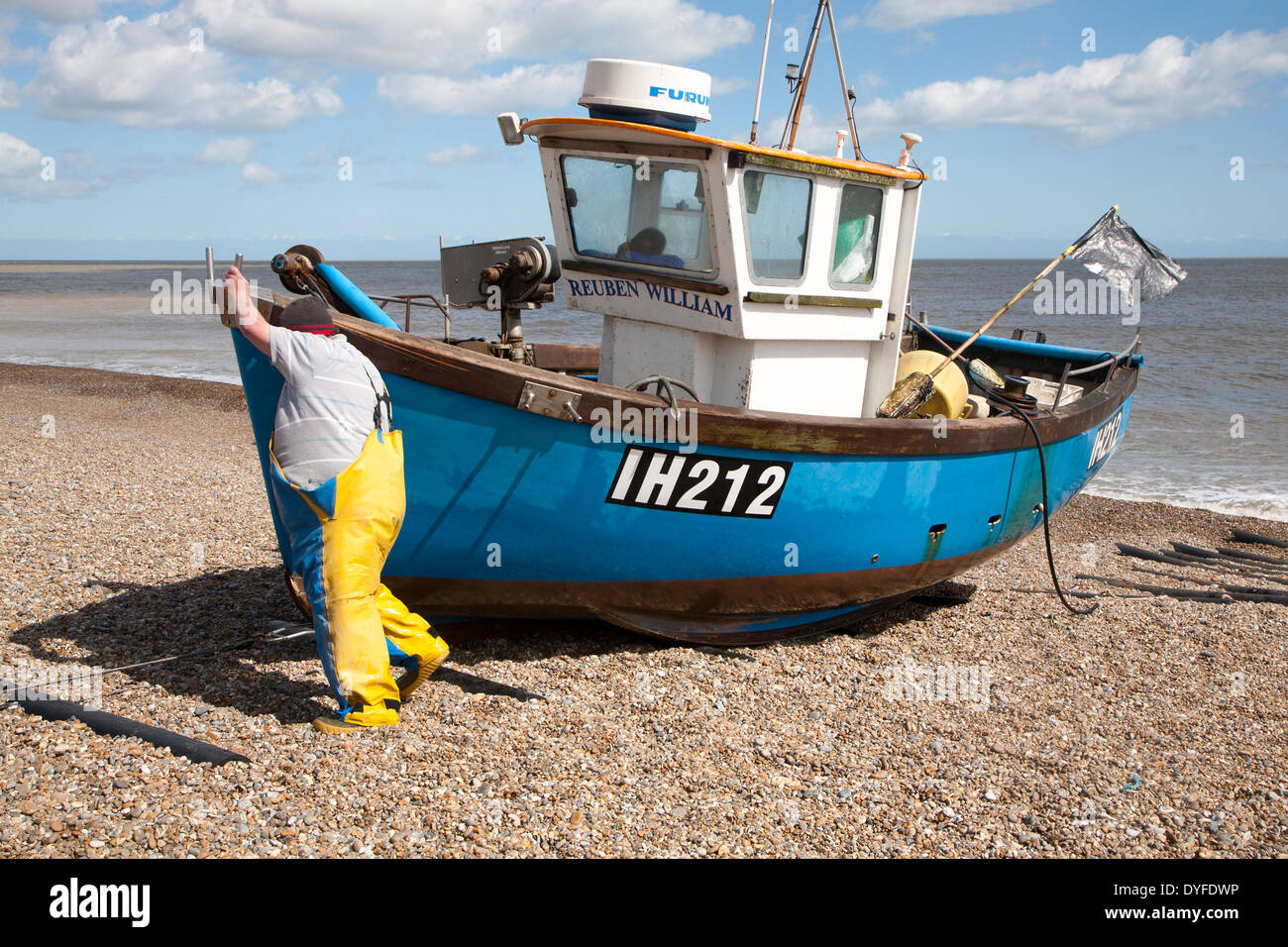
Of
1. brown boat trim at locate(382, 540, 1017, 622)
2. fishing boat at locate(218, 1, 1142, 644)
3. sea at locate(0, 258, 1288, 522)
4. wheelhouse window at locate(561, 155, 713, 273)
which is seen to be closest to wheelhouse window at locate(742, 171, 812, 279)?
fishing boat at locate(218, 1, 1142, 644)

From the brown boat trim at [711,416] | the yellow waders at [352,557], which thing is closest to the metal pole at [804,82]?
the brown boat trim at [711,416]

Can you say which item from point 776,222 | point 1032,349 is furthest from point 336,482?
point 1032,349

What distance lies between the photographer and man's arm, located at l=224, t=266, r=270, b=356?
Answer: 12.7 feet

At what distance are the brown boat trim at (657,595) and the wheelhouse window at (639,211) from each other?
5.45 feet

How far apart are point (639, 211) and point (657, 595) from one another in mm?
2052

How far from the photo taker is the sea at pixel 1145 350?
1297 centimetres

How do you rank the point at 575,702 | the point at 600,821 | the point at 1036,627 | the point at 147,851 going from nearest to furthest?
the point at 147,851 < the point at 600,821 < the point at 575,702 < the point at 1036,627

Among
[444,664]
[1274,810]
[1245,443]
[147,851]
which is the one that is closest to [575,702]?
[444,664]

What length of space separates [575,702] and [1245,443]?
14.4 meters

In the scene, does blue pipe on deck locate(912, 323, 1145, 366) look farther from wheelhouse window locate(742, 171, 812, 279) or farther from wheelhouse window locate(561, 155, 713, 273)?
wheelhouse window locate(561, 155, 713, 273)

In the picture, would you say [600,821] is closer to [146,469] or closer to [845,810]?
[845,810]

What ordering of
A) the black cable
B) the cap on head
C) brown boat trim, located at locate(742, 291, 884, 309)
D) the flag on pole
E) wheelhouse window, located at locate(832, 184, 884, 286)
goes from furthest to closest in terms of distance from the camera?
the flag on pole, the black cable, wheelhouse window, located at locate(832, 184, 884, 286), brown boat trim, located at locate(742, 291, 884, 309), the cap on head

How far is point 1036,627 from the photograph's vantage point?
6406mm

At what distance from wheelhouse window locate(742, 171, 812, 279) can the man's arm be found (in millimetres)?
2428
